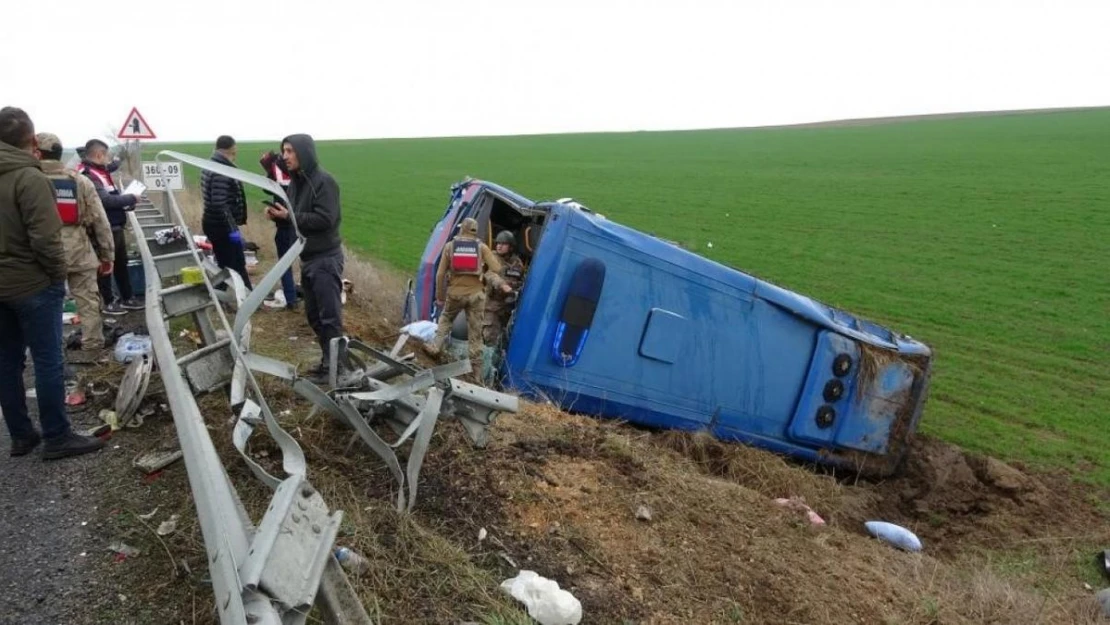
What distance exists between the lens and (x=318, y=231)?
5.13 m

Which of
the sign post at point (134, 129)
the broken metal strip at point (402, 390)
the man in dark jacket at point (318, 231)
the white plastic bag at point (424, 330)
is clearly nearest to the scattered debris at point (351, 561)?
the broken metal strip at point (402, 390)

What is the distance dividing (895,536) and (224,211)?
626cm

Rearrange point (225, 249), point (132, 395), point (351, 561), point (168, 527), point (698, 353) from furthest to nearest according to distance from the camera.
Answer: point (225, 249) < point (698, 353) < point (132, 395) < point (168, 527) < point (351, 561)

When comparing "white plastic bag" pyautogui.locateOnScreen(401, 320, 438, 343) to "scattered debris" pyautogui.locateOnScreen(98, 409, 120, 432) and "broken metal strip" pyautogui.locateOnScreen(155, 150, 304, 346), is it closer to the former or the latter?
"scattered debris" pyautogui.locateOnScreen(98, 409, 120, 432)

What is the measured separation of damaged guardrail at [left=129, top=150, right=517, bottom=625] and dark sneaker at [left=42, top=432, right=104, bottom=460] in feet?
2.23

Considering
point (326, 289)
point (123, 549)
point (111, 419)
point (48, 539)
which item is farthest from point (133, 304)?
point (123, 549)

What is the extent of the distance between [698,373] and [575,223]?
4.84 ft

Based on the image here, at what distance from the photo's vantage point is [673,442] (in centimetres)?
560

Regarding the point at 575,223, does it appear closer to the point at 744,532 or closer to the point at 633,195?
the point at 744,532

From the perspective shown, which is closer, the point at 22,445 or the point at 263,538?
the point at 263,538

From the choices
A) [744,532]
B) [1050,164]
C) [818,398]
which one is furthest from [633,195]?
[744,532]

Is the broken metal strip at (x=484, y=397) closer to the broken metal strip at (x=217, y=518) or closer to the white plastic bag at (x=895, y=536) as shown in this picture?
the broken metal strip at (x=217, y=518)

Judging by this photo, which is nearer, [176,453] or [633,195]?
[176,453]

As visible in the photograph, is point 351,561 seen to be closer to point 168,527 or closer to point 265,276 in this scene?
point 168,527
